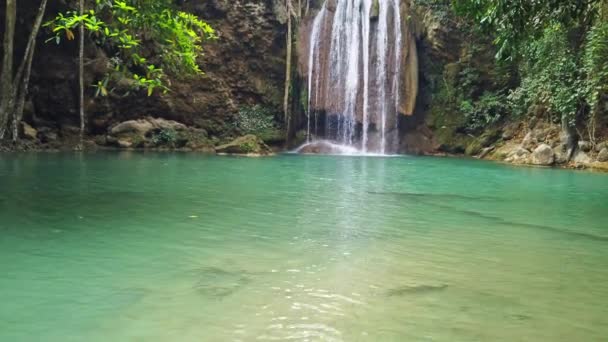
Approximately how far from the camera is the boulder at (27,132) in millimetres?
16891

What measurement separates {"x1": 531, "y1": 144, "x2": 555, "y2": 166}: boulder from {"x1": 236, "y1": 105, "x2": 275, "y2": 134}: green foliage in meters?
10.4

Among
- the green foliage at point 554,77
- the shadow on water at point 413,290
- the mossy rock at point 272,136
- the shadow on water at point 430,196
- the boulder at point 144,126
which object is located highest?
the green foliage at point 554,77

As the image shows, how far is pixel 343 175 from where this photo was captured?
1192 cm

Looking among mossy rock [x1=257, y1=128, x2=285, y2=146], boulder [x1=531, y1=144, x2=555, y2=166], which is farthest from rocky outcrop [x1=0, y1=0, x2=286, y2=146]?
boulder [x1=531, y1=144, x2=555, y2=166]

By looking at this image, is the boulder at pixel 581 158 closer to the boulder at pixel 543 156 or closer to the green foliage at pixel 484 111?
the boulder at pixel 543 156

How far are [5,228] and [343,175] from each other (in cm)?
792

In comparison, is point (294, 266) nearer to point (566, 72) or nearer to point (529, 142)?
point (566, 72)

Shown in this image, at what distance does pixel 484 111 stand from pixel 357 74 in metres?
5.52

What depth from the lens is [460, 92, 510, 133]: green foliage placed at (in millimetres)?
21547

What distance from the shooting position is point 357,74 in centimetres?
2328

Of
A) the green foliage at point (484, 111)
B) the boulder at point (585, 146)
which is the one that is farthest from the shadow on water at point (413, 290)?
the green foliage at point (484, 111)

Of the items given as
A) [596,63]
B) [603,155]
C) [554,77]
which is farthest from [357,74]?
[603,155]

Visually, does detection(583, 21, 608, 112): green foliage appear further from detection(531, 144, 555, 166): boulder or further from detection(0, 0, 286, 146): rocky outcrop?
detection(0, 0, 286, 146): rocky outcrop

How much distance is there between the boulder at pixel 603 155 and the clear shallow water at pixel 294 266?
323 inches
